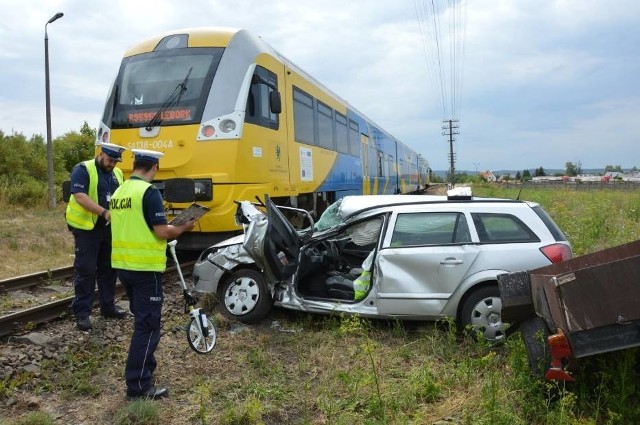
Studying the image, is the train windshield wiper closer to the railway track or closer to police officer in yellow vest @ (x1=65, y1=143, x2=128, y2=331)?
the railway track

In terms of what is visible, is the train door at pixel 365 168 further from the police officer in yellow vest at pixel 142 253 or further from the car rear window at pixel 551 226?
the police officer in yellow vest at pixel 142 253

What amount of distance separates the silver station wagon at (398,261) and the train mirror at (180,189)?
150 cm

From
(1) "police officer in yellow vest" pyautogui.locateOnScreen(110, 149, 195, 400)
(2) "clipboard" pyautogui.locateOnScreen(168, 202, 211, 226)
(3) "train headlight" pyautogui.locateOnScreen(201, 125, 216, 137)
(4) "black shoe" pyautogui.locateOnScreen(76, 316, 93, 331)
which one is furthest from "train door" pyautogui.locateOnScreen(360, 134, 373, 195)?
(1) "police officer in yellow vest" pyautogui.locateOnScreen(110, 149, 195, 400)

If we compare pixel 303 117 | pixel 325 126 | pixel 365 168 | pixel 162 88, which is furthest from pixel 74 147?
pixel 162 88

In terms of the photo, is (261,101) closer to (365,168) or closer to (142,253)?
(142,253)

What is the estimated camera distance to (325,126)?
39.4ft

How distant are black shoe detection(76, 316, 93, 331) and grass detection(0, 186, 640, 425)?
340 mm

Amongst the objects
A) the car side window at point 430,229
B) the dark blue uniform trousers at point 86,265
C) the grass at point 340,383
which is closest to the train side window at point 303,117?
the car side window at point 430,229

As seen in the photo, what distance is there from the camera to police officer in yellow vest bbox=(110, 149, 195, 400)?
382 centimetres

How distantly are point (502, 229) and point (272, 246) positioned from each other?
2.20m

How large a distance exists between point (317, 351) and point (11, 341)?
2743mm

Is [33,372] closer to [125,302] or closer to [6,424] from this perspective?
[6,424]

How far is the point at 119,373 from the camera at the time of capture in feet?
14.2

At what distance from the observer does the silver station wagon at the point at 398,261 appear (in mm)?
4957
